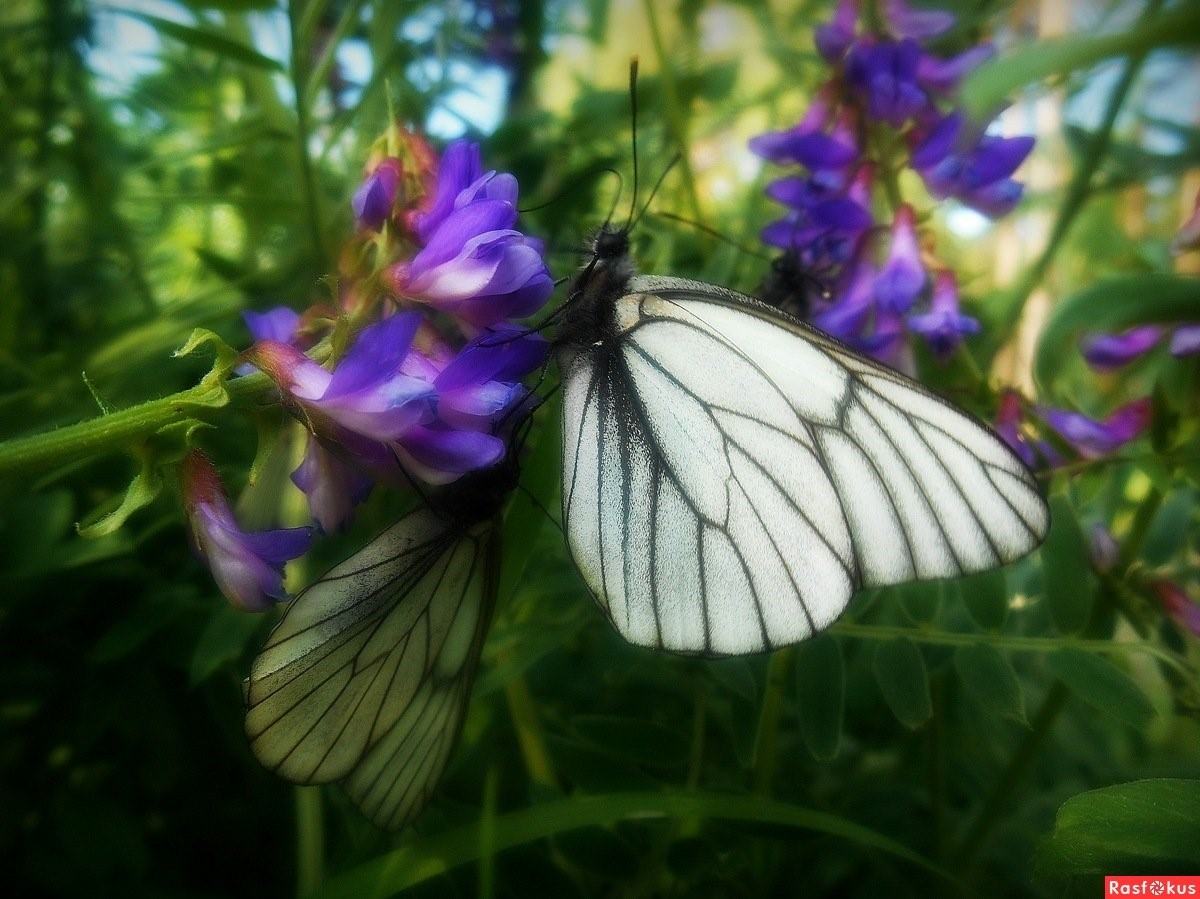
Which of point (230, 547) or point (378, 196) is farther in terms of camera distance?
point (378, 196)

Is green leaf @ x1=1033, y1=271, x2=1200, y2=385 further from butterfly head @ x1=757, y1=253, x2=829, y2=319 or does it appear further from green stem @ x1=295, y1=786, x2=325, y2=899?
green stem @ x1=295, y1=786, x2=325, y2=899

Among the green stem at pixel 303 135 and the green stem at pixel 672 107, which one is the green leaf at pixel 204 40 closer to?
the green stem at pixel 303 135

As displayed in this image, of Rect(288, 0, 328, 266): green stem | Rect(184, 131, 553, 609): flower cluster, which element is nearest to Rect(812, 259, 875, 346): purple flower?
Rect(184, 131, 553, 609): flower cluster

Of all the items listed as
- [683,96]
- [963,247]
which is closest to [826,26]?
[683,96]

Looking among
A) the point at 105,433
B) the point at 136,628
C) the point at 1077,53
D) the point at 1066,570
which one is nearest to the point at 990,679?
the point at 1066,570

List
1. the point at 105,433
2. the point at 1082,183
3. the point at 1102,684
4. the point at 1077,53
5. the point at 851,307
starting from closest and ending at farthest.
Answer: the point at 1077,53, the point at 105,433, the point at 1102,684, the point at 851,307, the point at 1082,183

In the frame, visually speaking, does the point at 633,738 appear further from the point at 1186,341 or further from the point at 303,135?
the point at 303,135

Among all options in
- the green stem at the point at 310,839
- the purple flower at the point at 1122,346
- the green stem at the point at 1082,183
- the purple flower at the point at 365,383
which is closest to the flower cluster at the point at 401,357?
the purple flower at the point at 365,383
